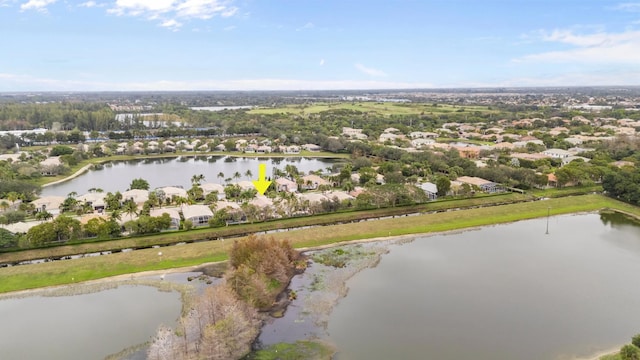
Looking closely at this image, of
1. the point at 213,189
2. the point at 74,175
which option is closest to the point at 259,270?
the point at 213,189

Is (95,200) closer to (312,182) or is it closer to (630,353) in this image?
(312,182)

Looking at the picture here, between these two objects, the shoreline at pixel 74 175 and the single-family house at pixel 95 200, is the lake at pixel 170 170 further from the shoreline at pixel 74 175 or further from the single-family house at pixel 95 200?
the single-family house at pixel 95 200

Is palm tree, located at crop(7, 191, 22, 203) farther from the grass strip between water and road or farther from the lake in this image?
the grass strip between water and road

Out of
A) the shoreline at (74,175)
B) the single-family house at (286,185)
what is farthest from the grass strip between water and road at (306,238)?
the shoreline at (74,175)

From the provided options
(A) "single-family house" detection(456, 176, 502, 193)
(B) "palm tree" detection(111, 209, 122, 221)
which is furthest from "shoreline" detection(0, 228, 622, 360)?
(A) "single-family house" detection(456, 176, 502, 193)

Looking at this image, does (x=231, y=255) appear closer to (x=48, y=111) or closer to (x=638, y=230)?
(x=638, y=230)
